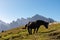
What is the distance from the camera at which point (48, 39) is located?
30.5 metres

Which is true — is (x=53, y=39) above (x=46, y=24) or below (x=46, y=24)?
below

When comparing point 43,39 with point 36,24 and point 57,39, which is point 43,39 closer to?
point 57,39

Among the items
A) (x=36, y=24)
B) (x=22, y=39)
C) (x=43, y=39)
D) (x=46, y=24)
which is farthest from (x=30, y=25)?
(x=43, y=39)

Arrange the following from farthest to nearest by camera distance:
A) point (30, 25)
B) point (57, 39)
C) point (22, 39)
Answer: point (30, 25) < point (22, 39) < point (57, 39)

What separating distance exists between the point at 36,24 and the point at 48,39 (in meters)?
15.3

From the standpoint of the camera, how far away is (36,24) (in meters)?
45.6

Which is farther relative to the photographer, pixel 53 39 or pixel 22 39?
pixel 22 39

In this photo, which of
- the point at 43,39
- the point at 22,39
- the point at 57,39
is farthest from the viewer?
the point at 22,39

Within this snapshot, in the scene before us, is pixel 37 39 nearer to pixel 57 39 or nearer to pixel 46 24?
pixel 57 39

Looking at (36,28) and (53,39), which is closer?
(53,39)

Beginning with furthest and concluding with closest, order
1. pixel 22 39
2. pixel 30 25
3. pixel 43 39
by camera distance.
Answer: pixel 30 25 → pixel 22 39 → pixel 43 39

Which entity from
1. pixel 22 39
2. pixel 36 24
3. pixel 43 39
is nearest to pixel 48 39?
pixel 43 39

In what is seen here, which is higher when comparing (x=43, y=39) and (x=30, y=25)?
(x=30, y=25)

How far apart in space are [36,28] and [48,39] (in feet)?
55.5
